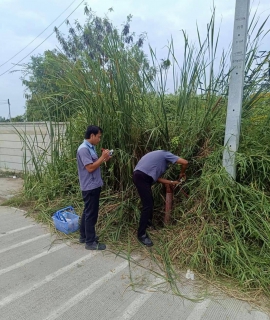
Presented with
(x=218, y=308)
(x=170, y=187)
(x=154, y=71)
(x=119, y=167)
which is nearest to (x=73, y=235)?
(x=119, y=167)

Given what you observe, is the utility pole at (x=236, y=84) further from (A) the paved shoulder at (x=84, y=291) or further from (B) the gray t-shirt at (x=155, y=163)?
(A) the paved shoulder at (x=84, y=291)

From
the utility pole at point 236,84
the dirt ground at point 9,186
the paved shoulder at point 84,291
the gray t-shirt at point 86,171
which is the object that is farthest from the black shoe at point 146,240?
the dirt ground at point 9,186

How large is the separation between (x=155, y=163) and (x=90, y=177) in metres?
0.75

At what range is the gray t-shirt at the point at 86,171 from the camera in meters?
2.77

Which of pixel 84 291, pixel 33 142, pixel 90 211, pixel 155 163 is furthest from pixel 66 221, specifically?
pixel 33 142

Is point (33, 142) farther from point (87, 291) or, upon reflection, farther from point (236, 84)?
point (236, 84)

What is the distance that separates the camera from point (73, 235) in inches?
127

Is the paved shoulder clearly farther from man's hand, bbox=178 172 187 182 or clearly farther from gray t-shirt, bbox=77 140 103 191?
man's hand, bbox=178 172 187 182

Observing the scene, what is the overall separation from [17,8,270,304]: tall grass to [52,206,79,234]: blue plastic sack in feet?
0.93

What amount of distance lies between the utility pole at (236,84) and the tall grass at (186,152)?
0.12 metres

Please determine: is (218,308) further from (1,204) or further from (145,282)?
(1,204)

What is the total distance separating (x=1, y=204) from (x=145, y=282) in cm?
317

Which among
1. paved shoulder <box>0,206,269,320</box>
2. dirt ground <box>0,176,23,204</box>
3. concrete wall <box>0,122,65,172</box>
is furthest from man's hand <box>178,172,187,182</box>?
dirt ground <box>0,176,23,204</box>

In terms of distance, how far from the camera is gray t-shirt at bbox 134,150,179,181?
2900 mm
